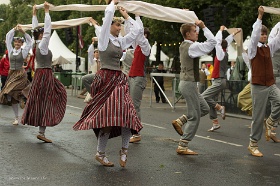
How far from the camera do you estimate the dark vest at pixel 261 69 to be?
984 centimetres

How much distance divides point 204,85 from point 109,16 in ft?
41.2

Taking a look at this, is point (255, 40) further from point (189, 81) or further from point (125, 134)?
point (125, 134)

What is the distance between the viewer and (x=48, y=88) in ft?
36.0

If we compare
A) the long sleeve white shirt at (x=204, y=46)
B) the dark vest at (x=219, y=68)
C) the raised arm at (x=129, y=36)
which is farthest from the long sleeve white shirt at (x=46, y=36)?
the dark vest at (x=219, y=68)

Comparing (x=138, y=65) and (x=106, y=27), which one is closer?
(x=106, y=27)

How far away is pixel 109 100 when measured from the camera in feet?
26.9

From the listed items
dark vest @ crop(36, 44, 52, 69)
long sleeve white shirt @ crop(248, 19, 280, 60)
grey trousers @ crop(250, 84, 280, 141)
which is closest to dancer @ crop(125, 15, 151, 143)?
dark vest @ crop(36, 44, 52, 69)

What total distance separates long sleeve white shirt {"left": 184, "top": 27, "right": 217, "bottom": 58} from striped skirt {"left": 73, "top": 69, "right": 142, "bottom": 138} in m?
1.39

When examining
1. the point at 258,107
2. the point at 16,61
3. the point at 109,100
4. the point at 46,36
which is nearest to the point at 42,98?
the point at 46,36

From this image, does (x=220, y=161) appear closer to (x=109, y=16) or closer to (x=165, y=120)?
(x=109, y=16)

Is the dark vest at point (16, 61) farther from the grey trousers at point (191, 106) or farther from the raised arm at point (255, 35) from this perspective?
the raised arm at point (255, 35)

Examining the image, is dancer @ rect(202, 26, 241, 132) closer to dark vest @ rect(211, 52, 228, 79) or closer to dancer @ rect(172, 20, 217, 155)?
dark vest @ rect(211, 52, 228, 79)

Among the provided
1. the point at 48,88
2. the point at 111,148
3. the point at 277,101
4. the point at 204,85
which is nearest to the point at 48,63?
the point at 48,88

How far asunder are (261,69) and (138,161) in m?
2.36
